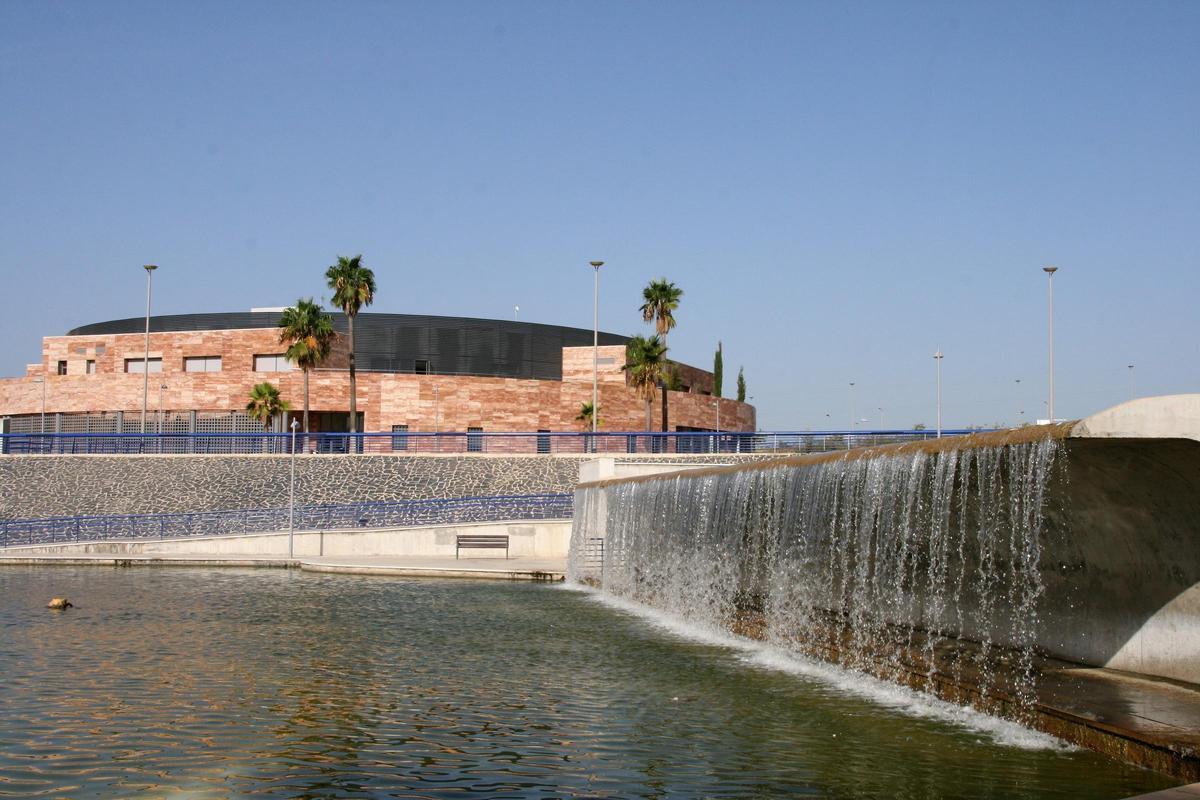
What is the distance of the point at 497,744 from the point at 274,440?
4443 centimetres

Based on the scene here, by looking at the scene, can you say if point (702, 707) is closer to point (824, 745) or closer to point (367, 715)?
point (824, 745)

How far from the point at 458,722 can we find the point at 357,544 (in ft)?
89.1

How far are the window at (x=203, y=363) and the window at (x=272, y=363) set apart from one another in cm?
270

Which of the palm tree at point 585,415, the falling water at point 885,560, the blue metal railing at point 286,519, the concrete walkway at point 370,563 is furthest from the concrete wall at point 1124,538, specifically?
the palm tree at point 585,415

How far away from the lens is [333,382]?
2712 inches

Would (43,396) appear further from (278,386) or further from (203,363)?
(278,386)

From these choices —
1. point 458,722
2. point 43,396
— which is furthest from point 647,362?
point 458,722

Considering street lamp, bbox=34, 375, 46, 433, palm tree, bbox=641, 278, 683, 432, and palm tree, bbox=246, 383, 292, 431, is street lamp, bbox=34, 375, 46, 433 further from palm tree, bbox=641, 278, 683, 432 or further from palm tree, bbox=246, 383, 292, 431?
palm tree, bbox=641, 278, 683, 432

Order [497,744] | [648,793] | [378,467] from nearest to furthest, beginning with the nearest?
[648,793], [497,744], [378,467]

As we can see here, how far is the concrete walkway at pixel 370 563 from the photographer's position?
107ft

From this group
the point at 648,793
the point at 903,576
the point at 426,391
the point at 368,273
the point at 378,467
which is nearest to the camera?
the point at 648,793

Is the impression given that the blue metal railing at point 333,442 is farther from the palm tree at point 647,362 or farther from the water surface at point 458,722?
the water surface at point 458,722

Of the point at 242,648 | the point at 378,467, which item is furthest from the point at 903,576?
the point at 378,467

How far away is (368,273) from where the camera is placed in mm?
63812
